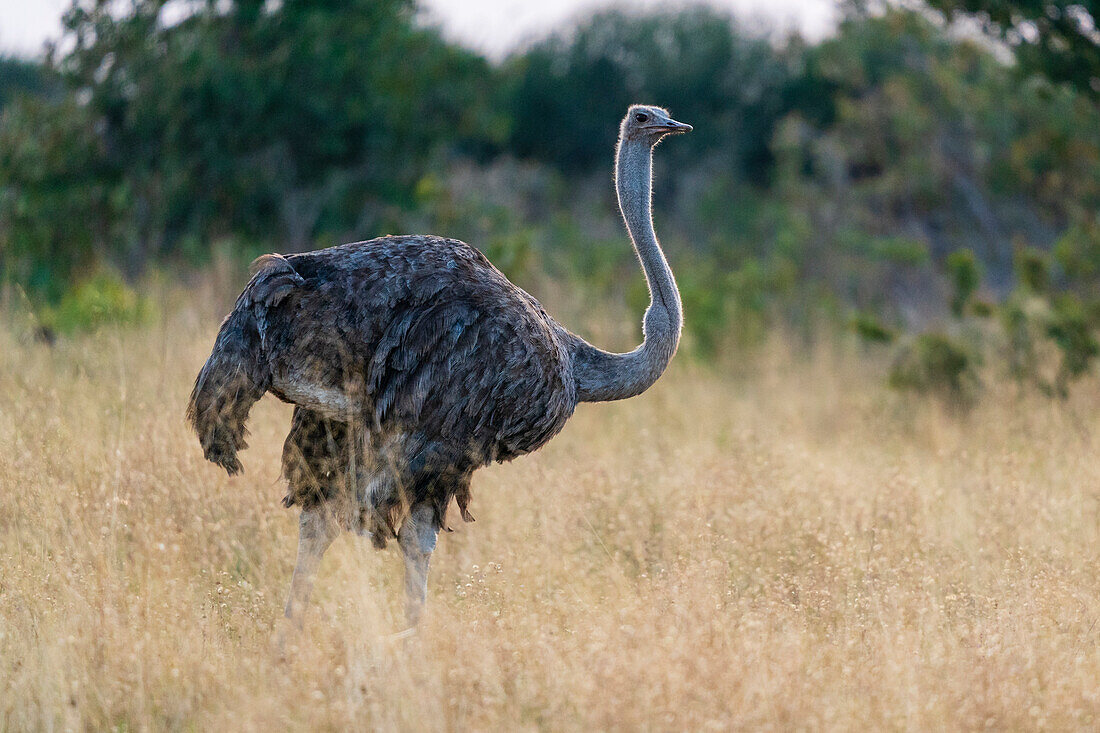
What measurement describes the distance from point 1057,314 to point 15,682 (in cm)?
645

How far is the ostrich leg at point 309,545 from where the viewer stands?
4266mm

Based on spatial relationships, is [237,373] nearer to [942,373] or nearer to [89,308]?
[89,308]

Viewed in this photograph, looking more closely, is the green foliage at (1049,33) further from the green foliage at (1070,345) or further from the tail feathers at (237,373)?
the tail feathers at (237,373)

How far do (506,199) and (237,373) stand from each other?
1340 cm

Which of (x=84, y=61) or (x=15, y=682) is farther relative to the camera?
(x=84, y=61)

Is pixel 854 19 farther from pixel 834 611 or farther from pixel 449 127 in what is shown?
pixel 834 611

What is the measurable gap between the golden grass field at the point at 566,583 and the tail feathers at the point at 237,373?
599 mm

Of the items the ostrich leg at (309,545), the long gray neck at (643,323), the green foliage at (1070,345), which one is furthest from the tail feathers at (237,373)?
the green foliage at (1070,345)

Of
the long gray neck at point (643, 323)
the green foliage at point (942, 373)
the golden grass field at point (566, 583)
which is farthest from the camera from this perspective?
the green foliage at point (942, 373)

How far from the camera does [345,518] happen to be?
4.20 meters

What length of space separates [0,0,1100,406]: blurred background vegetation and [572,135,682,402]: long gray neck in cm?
246

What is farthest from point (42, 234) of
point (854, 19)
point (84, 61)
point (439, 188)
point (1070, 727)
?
point (854, 19)

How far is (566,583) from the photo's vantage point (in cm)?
457

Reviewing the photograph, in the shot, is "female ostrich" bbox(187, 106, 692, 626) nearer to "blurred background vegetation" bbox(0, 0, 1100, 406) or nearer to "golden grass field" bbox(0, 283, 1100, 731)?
"golden grass field" bbox(0, 283, 1100, 731)
